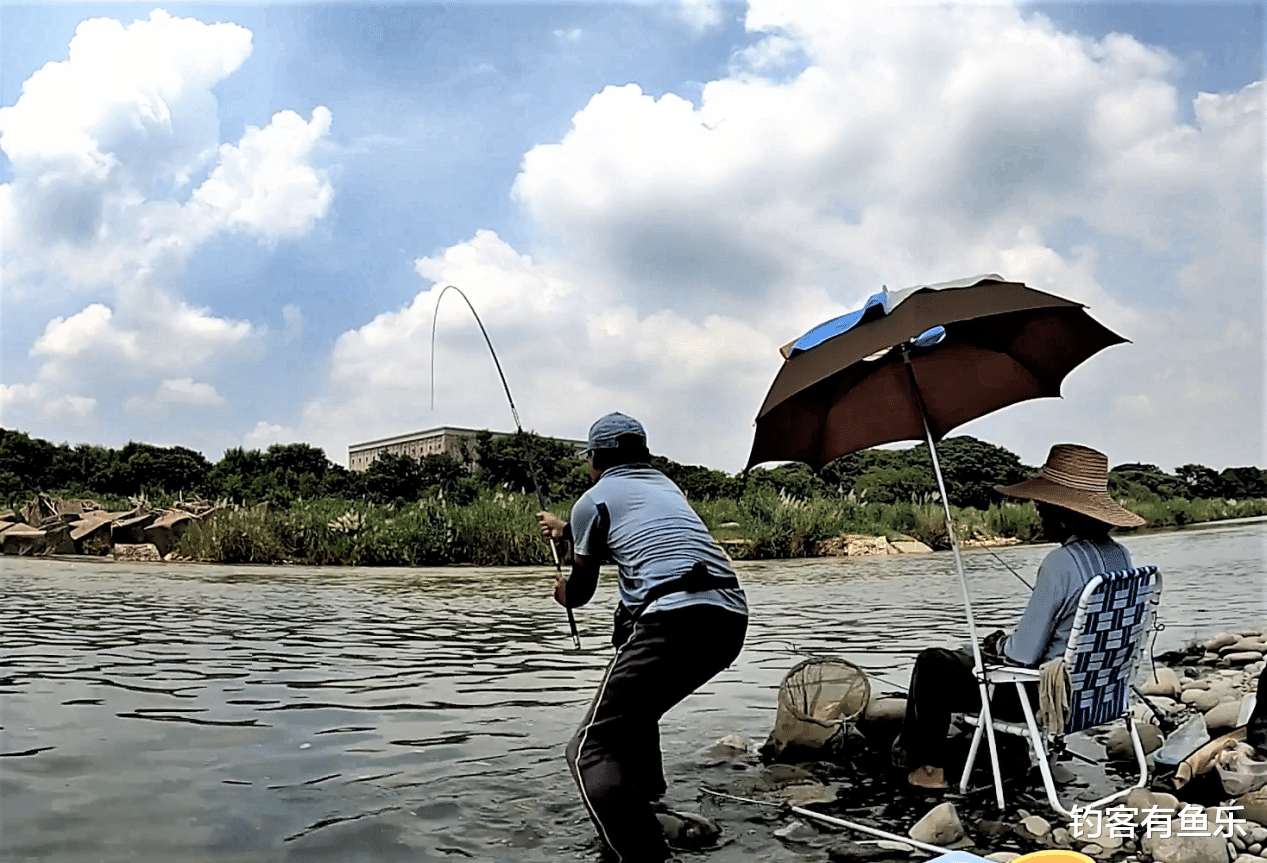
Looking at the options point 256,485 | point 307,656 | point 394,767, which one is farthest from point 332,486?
point 394,767

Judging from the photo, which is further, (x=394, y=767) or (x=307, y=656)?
(x=307, y=656)

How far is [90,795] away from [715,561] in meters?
3.10

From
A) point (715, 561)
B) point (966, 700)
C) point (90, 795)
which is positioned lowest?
point (90, 795)

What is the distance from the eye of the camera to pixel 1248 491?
1992 inches

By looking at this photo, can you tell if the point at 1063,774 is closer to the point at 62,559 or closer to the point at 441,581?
the point at 441,581

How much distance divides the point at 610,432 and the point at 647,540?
1.67ft

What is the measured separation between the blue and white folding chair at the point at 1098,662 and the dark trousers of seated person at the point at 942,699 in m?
0.16

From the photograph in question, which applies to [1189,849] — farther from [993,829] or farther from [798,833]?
[798,833]

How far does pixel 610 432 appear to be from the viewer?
4285mm

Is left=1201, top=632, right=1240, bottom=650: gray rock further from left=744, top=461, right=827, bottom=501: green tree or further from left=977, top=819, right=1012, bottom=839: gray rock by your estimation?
left=744, top=461, right=827, bottom=501: green tree

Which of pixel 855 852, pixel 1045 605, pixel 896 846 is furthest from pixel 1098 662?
pixel 855 852

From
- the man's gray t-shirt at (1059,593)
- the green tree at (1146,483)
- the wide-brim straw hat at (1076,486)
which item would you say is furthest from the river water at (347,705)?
the green tree at (1146,483)

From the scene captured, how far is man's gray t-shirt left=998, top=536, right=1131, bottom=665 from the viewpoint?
430 centimetres

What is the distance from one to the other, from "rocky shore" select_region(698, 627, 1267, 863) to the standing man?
637 mm
